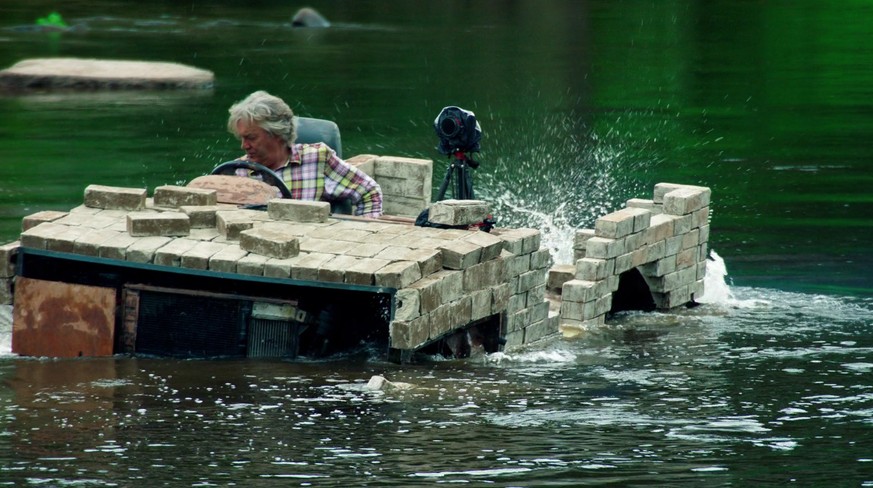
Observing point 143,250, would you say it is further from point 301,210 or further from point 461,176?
point 461,176

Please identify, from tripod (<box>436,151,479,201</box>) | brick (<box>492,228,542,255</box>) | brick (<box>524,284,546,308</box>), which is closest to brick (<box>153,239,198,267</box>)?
tripod (<box>436,151,479,201</box>)

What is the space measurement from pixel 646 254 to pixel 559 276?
72cm

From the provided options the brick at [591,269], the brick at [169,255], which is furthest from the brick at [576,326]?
the brick at [169,255]

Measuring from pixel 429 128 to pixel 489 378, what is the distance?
16482mm

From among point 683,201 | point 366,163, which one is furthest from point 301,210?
point 683,201

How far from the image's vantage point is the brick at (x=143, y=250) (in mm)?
10586

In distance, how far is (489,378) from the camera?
423 inches

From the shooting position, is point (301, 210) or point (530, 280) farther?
point (530, 280)

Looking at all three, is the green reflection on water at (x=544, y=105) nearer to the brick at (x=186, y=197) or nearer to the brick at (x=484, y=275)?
the brick at (x=484, y=275)

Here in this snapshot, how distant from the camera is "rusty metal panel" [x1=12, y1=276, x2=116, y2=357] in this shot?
10.9m

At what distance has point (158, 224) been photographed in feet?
35.7

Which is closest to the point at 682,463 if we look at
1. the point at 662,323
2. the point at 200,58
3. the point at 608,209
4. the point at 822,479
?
the point at 822,479

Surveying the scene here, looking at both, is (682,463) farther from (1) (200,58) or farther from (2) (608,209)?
(1) (200,58)

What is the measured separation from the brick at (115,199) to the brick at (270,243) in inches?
53.7
